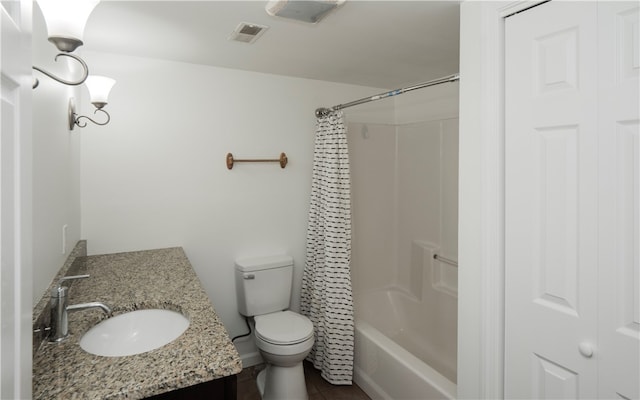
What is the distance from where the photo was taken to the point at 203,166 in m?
2.49

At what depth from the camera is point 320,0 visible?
4.80 ft

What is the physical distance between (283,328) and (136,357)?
1260mm

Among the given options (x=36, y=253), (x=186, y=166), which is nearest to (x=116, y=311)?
(x=36, y=253)

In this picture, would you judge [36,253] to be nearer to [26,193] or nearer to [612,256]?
[26,193]

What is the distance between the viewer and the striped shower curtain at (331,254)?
2420mm

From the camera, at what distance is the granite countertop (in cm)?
94

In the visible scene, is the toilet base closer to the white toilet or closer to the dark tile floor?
the white toilet

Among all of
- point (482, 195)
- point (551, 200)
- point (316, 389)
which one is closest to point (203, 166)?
point (316, 389)

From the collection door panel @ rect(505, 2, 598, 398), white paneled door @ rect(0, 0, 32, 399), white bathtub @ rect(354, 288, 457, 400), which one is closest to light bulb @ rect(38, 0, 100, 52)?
white paneled door @ rect(0, 0, 32, 399)

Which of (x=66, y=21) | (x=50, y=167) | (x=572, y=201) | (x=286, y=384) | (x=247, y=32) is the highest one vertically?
(x=247, y=32)

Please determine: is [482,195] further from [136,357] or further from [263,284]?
[263,284]

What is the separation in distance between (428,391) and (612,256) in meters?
1.18

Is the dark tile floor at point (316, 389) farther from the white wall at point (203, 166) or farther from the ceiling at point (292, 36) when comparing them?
the ceiling at point (292, 36)

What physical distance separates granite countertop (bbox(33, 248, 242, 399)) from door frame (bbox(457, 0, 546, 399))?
1.00 meters
